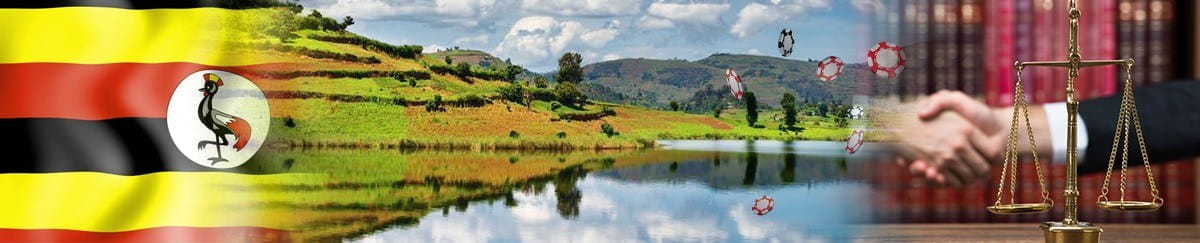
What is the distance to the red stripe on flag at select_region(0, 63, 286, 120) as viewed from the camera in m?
1.99

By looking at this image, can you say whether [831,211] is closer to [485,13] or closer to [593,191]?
[593,191]

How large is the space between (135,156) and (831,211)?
73.8 inches

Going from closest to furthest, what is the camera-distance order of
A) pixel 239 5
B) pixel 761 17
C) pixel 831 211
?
pixel 239 5, pixel 831 211, pixel 761 17

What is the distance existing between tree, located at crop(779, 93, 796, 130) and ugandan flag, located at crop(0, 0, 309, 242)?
1942 mm

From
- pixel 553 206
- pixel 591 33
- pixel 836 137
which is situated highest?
pixel 591 33

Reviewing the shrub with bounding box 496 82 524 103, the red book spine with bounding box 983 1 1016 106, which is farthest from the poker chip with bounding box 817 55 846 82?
the shrub with bounding box 496 82 524 103

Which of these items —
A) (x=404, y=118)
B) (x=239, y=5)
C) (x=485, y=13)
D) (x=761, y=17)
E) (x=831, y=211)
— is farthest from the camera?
(x=404, y=118)

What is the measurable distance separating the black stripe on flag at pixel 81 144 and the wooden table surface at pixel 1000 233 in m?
2.17

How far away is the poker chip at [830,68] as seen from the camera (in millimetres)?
3289

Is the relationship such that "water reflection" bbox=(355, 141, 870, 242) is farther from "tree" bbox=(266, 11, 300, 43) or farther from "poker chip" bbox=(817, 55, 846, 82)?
"tree" bbox=(266, 11, 300, 43)

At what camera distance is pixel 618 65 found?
3.67 metres

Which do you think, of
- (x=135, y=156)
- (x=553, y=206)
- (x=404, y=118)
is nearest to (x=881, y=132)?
(x=553, y=206)

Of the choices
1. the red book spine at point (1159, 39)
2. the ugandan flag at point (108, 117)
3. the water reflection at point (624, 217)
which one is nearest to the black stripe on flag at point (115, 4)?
the ugandan flag at point (108, 117)

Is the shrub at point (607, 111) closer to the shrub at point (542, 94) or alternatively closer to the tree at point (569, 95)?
the tree at point (569, 95)
